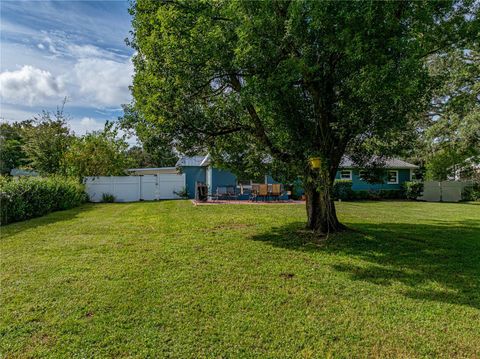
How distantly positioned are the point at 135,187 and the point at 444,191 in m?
21.3

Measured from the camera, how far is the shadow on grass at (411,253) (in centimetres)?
469

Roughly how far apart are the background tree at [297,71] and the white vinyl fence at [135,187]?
12944mm

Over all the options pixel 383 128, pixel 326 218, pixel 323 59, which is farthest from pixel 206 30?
pixel 326 218

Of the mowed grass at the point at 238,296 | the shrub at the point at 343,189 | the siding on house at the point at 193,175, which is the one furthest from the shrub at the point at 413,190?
the mowed grass at the point at 238,296

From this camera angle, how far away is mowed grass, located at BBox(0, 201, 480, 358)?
3127 mm

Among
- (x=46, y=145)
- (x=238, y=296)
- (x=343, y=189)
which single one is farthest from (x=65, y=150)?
(x=238, y=296)

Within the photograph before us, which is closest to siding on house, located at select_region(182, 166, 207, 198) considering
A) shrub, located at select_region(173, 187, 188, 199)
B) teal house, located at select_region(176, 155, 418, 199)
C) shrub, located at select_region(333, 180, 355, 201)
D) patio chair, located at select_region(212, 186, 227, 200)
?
teal house, located at select_region(176, 155, 418, 199)

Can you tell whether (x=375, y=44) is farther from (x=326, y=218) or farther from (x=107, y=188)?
(x=107, y=188)

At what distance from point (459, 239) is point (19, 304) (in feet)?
31.1

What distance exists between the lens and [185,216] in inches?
463

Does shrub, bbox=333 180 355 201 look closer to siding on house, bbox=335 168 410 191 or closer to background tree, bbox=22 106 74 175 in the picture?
siding on house, bbox=335 168 410 191

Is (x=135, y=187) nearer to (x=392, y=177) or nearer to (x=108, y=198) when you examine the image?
(x=108, y=198)

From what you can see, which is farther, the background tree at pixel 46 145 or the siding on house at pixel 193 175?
the siding on house at pixel 193 175

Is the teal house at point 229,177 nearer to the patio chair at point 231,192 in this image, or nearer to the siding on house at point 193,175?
the siding on house at point 193,175
